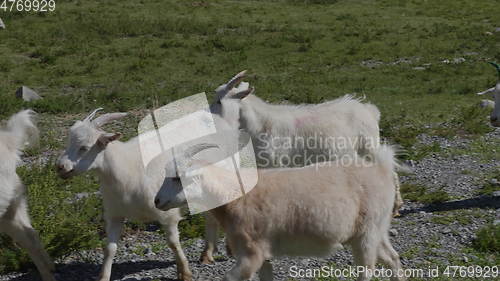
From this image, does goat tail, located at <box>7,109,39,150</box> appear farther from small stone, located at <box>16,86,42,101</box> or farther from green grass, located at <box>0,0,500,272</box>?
small stone, located at <box>16,86,42,101</box>

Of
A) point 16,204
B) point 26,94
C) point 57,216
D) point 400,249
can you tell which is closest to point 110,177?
point 16,204

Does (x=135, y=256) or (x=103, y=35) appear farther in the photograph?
(x=103, y=35)

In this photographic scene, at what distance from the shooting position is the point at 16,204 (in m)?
6.92

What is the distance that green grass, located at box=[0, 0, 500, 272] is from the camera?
1039 cm

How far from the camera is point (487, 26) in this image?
27.1m

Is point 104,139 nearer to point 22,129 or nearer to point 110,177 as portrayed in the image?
point 110,177

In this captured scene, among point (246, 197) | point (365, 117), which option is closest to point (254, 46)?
point (365, 117)

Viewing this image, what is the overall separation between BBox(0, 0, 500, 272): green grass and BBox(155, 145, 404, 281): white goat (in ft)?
7.98

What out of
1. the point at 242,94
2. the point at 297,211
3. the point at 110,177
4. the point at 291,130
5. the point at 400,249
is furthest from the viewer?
the point at 291,130

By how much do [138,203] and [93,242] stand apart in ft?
4.27

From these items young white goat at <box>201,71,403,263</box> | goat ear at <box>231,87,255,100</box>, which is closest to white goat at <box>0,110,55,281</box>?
young white goat at <box>201,71,403,263</box>

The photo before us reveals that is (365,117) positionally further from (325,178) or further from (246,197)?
(246,197)

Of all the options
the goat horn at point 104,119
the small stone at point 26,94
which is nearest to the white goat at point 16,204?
the goat horn at point 104,119

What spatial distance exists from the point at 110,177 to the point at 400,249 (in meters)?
3.42
